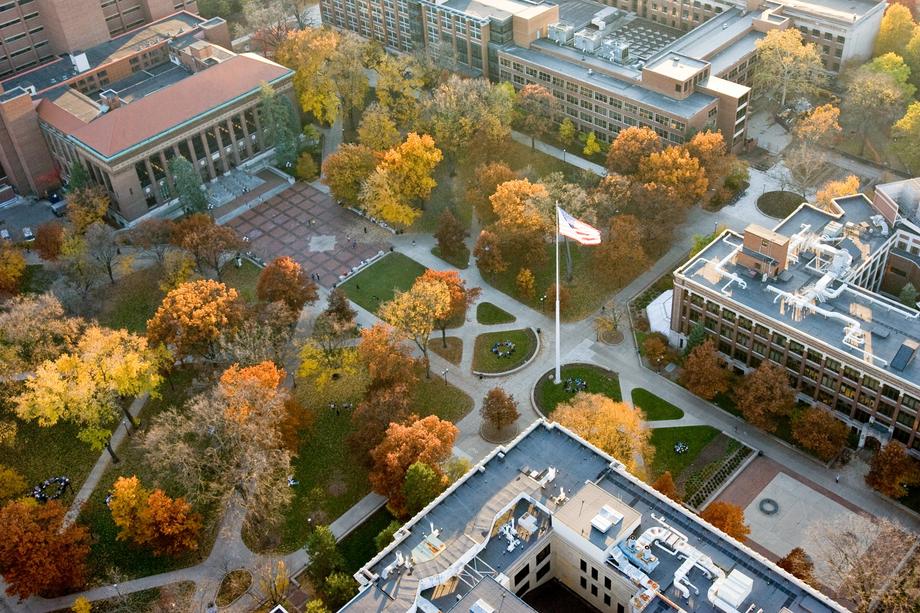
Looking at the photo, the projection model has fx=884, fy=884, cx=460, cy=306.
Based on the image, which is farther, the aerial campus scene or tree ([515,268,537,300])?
tree ([515,268,537,300])

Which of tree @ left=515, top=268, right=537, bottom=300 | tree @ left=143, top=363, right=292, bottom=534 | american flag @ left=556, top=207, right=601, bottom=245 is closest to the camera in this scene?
tree @ left=143, top=363, right=292, bottom=534

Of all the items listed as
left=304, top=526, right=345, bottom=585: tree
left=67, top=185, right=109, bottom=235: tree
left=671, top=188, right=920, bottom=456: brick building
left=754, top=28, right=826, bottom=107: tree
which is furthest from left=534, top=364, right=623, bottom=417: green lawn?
left=67, top=185, right=109, bottom=235: tree

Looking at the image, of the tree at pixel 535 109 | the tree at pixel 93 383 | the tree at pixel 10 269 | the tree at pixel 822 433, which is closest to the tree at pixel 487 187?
the tree at pixel 535 109

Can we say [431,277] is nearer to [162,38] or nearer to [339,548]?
[339,548]

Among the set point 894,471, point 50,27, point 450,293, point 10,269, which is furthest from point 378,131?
point 894,471

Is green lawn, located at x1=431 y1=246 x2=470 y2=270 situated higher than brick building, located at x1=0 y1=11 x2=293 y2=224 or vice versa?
brick building, located at x1=0 y1=11 x2=293 y2=224

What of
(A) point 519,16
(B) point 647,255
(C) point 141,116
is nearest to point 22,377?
(C) point 141,116

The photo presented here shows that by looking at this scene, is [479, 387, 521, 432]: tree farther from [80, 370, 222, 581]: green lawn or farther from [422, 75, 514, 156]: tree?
[422, 75, 514, 156]: tree

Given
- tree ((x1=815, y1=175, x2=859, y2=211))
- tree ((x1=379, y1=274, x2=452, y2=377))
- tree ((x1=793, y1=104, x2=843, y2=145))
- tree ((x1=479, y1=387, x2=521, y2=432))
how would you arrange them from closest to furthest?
tree ((x1=479, y1=387, x2=521, y2=432)) < tree ((x1=379, y1=274, x2=452, y2=377)) < tree ((x1=815, y1=175, x2=859, y2=211)) < tree ((x1=793, y1=104, x2=843, y2=145))
